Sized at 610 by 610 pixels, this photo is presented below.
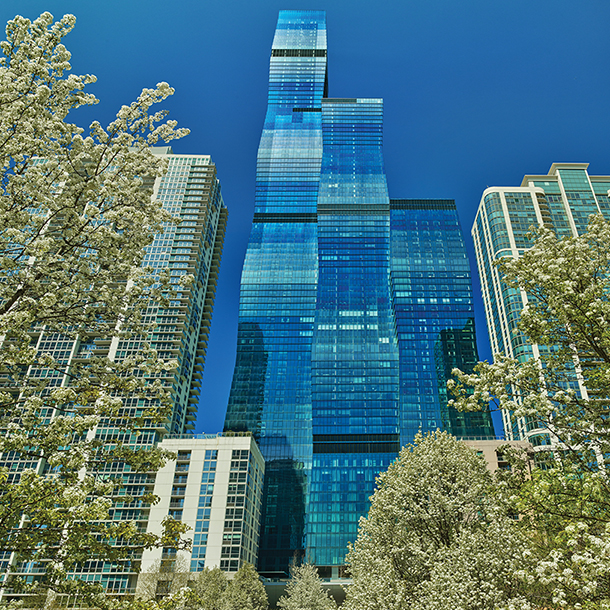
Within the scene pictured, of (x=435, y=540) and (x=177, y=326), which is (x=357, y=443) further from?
(x=435, y=540)

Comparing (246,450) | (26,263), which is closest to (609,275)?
(26,263)

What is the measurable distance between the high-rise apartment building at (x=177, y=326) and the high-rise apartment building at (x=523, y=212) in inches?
3710

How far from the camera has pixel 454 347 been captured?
179m

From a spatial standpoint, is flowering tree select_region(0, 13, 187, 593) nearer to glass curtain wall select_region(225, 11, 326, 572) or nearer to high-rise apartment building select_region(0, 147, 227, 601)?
high-rise apartment building select_region(0, 147, 227, 601)

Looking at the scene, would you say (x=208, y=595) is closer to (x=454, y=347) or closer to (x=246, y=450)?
(x=246, y=450)

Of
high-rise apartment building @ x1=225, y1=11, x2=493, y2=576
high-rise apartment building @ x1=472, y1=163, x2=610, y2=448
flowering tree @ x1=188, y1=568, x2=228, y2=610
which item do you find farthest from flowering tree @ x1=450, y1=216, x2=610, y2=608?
high-rise apartment building @ x1=472, y1=163, x2=610, y2=448

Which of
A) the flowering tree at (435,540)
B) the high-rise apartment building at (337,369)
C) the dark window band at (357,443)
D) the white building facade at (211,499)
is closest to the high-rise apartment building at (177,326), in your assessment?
the white building facade at (211,499)

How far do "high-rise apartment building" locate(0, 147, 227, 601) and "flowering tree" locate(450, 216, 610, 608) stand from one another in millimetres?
102018

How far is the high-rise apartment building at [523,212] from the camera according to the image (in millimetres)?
166250

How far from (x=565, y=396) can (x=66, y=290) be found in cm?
1308

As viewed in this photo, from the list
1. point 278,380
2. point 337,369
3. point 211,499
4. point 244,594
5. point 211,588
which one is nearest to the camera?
point 244,594

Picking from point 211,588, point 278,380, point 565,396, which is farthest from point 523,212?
point 565,396

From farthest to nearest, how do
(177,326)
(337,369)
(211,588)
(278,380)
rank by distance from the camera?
1. (337,369)
2. (278,380)
3. (177,326)
4. (211,588)

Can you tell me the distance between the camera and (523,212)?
560 feet
